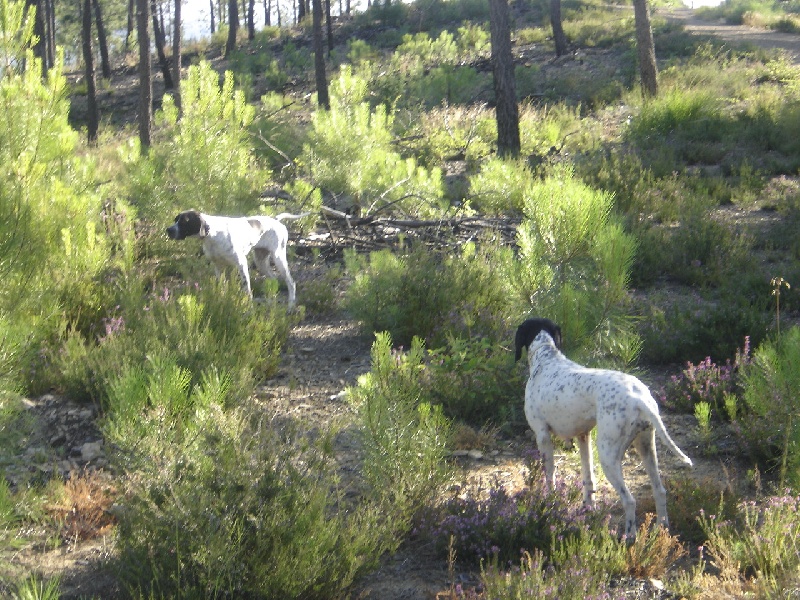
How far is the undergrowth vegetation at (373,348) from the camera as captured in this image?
362 cm

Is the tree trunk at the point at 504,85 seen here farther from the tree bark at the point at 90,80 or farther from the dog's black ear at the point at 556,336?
the tree bark at the point at 90,80

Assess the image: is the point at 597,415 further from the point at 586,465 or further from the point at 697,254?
the point at 697,254

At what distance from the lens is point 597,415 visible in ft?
13.2

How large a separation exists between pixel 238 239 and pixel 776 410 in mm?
4977

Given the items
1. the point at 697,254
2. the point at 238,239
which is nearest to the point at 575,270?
the point at 238,239

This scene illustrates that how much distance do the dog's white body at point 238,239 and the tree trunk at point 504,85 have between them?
6.89 metres

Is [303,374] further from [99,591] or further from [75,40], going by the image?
[75,40]

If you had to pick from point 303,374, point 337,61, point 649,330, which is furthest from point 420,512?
point 337,61

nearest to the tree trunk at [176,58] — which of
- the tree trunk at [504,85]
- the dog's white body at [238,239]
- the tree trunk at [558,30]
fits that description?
the tree trunk at [504,85]

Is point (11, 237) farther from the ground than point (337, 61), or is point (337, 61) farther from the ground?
point (337, 61)

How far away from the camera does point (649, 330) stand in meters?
7.16

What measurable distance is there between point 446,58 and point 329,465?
22814mm

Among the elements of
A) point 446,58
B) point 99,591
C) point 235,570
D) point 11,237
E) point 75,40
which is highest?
point 75,40

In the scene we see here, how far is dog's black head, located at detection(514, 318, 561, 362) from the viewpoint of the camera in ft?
16.0
